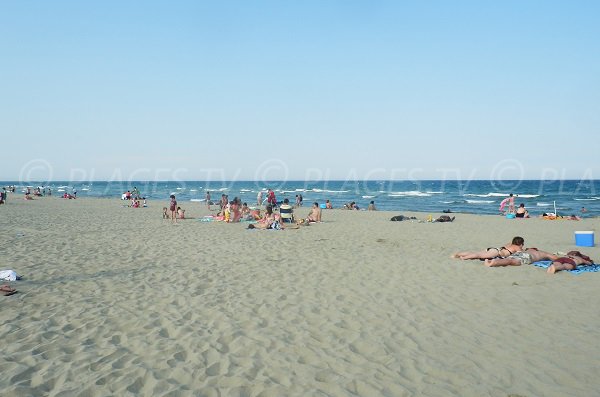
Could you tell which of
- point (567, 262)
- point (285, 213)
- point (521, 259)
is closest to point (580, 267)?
point (567, 262)

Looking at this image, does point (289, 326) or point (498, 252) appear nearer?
point (289, 326)

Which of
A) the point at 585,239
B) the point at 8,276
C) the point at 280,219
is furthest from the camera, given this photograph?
the point at 280,219

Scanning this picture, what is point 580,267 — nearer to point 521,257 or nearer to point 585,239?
point 521,257

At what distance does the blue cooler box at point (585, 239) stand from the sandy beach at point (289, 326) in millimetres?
6113

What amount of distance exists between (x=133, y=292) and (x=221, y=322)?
2322mm

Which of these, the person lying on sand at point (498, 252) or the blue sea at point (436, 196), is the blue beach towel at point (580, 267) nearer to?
the person lying on sand at point (498, 252)

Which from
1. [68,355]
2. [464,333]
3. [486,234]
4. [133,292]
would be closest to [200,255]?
[133,292]

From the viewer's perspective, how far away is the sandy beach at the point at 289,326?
4.45 meters

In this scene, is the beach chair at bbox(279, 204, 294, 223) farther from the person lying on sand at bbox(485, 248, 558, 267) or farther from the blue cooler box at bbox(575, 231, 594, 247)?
the blue cooler box at bbox(575, 231, 594, 247)

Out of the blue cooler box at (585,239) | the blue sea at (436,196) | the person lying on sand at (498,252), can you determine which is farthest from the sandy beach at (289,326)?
the blue sea at (436,196)

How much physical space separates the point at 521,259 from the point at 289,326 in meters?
7.22

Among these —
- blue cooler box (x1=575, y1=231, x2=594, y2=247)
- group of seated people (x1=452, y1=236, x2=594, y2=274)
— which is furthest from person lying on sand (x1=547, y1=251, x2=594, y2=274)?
blue cooler box (x1=575, y1=231, x2=594, y2=247)

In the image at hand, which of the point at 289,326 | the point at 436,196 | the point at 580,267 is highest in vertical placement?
the point at 580,267

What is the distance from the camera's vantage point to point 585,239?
14.8 meters
